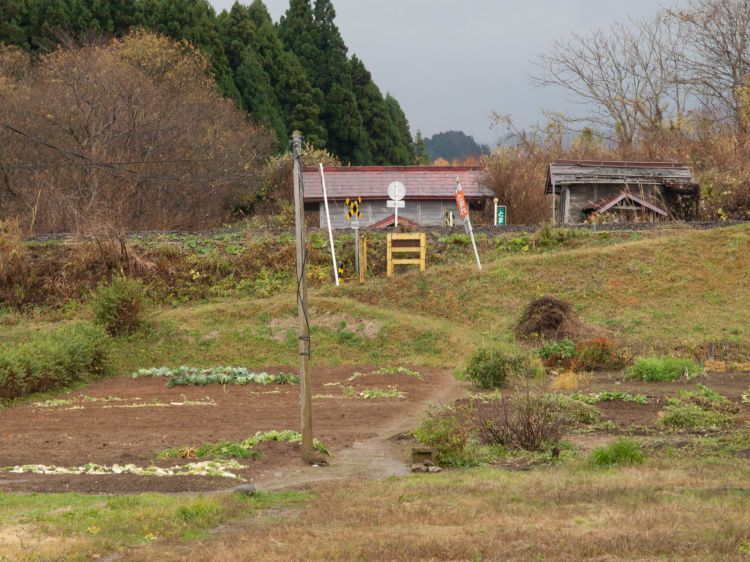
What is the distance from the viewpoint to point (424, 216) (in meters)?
45.5

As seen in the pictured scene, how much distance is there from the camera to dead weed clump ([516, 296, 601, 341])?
28094mm

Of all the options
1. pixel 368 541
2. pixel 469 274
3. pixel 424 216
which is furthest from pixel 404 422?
pixel 424 216

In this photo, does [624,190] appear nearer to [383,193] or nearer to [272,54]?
[383,193]

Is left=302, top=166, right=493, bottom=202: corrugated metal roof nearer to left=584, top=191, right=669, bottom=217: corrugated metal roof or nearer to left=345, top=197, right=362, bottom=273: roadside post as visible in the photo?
left=584, top=191, right=669, bottom=217: corrugated metal roof

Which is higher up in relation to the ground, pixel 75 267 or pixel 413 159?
pixel 413 159

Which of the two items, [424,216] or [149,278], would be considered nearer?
[149,278]

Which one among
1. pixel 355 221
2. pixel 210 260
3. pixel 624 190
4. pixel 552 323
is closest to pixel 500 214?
pixel 624 190

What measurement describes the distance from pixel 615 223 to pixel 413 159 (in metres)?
49.8

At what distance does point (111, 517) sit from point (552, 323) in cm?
1879

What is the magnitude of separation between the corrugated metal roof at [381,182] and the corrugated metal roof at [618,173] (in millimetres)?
4862

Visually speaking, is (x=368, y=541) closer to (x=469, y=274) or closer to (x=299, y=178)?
(x=299, y=178)

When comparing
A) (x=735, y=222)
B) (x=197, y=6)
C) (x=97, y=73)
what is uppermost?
(x=197, y=6)

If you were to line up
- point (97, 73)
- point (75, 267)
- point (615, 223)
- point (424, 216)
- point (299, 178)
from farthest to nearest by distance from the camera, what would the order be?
1. point (97, 73)
2. point (424, 216)
3. point (615, 223)
4. point (75, 267)
5. point (299, 178)

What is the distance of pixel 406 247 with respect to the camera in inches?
1361
